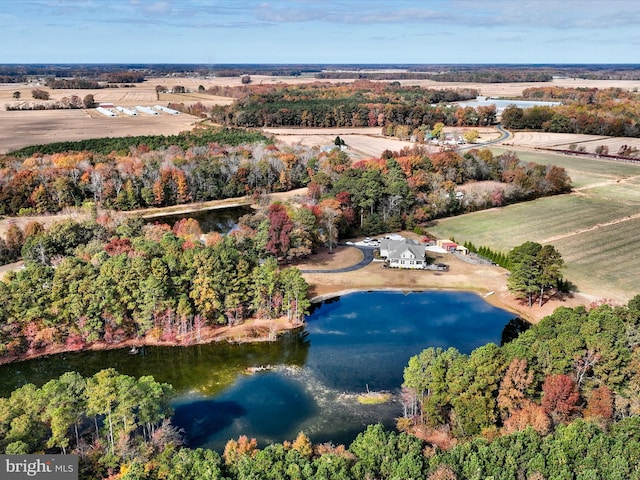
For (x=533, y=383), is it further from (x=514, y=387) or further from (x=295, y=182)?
(x=295, y=182)

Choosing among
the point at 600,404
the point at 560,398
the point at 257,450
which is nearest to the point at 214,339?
the point at 257,450

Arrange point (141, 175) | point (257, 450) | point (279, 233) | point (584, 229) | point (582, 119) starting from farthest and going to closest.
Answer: point (582, 119)
point (141, 175)
point (584, 229)
point (279, 233)
point (257, 450)

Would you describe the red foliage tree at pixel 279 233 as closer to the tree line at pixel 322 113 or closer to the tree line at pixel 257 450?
the tree line at pixel 257 450

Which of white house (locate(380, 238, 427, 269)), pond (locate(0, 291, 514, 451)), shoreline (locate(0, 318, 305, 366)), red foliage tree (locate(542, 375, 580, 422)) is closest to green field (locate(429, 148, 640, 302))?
white house (locate(380, 238, 427, 269))

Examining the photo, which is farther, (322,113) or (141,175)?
(322,113)

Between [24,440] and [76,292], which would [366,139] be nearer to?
[76,292]

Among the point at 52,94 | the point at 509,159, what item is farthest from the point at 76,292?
the point at 52,94
